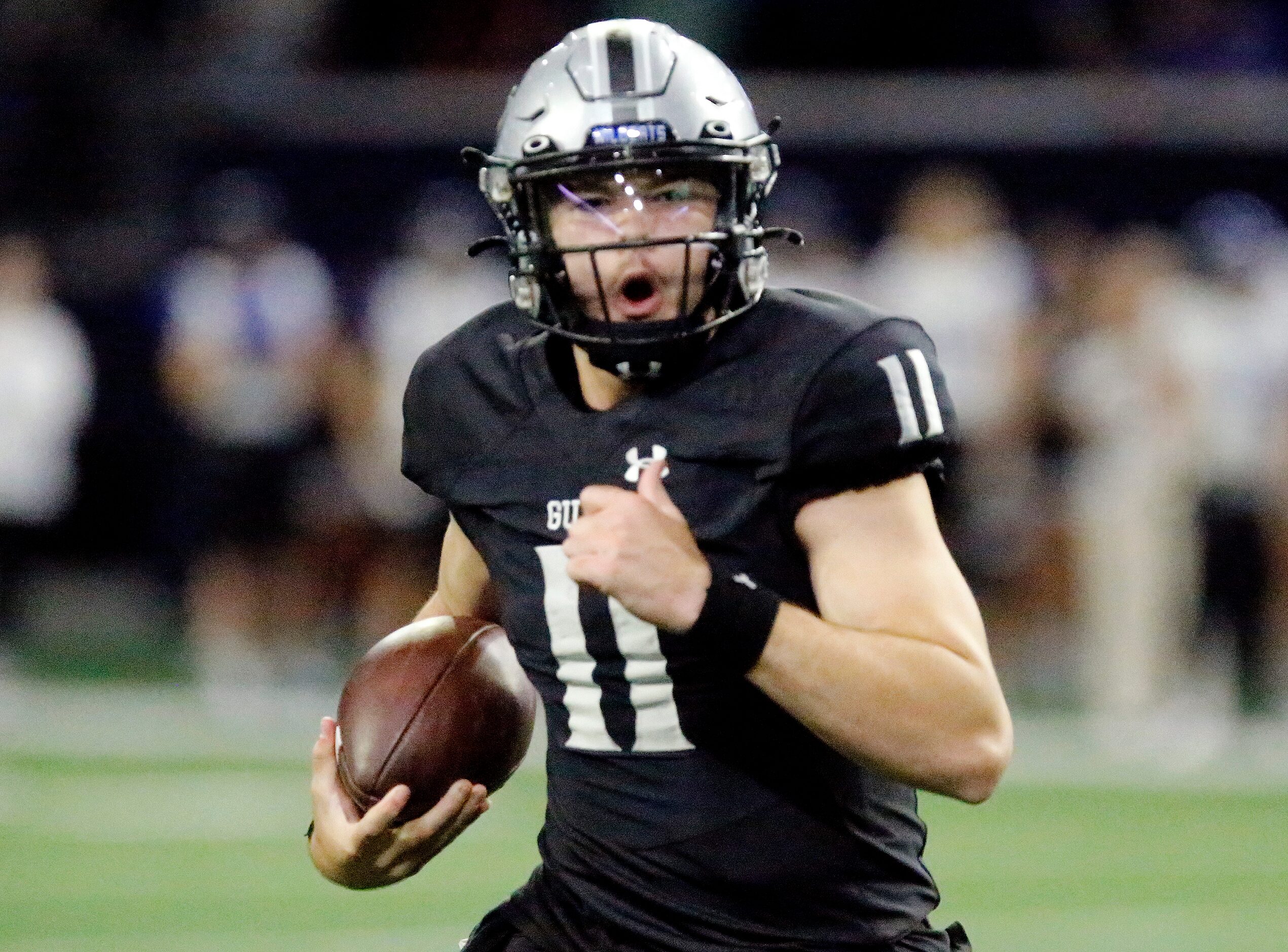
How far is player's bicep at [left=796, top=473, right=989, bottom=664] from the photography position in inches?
89.3

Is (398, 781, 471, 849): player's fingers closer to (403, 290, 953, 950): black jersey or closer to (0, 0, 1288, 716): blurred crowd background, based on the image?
(403, 290, 953, 950): black jersey

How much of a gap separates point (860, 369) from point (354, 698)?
73cm

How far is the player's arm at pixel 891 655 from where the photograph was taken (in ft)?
7.23

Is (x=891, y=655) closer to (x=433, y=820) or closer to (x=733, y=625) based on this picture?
(x=733, y=625)

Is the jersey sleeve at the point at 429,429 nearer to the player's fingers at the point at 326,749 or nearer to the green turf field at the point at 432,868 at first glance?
the player's fingers at the point at 326,749

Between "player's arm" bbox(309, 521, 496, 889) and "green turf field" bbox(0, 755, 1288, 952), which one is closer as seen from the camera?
"player's arm" bbox(309, 521, 496, 889)

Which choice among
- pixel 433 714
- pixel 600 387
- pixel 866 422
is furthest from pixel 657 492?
pixel 433 714

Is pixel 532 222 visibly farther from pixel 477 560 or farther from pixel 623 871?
pixel 623 871

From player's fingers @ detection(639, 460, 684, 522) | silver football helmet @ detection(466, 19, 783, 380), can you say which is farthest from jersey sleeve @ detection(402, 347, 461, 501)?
player's fingers @ detection(639, 460, 684, 522)

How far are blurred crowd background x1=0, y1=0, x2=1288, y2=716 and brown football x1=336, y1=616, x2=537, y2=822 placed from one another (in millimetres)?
5114

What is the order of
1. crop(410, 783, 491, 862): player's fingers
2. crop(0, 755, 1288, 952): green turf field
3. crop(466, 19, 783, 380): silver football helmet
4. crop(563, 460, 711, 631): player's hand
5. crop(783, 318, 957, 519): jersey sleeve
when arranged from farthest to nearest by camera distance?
crop(0, 755, 1288, 952): green turf field < crop(410, 783, 491, 862): player's fingers < crop(466, 19, 783, 380): silver football helmet < crop(783, 318, 957, 519): jersey sleeve < crop(563, 460, 711, 631): player's hand

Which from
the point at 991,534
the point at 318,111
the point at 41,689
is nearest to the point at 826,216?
the point at 991,534

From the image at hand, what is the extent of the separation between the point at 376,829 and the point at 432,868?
304 centimetres

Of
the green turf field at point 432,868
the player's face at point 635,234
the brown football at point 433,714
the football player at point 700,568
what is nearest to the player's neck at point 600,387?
the football player at point 700,568
